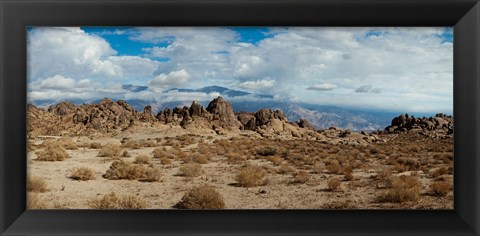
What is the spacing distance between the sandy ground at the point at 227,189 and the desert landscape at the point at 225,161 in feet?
0.06

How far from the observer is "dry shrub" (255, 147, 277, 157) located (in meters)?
8.65

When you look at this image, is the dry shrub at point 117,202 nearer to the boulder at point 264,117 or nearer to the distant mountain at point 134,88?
the distant mountain at point 134,88

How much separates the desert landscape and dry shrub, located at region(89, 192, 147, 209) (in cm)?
2

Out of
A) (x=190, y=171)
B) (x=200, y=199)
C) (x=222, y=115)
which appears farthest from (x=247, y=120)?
(x=200, y=199)

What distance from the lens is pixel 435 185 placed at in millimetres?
5270

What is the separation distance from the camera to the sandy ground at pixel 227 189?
496cm
